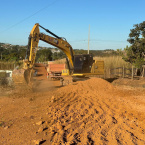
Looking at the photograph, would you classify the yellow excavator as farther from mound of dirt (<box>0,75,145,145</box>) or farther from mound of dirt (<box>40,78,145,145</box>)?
mound of dirt (<box>40,78,145,145</box>)

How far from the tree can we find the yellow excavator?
6356mm

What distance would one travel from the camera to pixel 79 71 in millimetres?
14773

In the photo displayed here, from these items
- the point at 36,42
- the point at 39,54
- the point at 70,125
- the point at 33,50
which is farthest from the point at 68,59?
the point at 39,54

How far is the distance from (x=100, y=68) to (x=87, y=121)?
1040 centimetres

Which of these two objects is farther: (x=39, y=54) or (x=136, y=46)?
(x=39, y=54)

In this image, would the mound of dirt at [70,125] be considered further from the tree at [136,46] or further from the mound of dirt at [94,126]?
the tree at [136,46]

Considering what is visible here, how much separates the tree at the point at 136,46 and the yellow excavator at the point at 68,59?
250 inches

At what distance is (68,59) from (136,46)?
8800mm

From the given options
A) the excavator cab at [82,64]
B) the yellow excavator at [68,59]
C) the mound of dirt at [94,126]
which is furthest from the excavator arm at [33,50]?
the mound of dirt at [94,126]

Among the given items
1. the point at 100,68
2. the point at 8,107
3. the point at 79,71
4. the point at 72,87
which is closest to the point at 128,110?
the point at 8,107

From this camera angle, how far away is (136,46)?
810 inches

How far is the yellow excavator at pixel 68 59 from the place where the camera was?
10.6 meters

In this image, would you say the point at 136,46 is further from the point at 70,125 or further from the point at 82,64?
the point at 70,125

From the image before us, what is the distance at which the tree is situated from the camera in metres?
20.0
